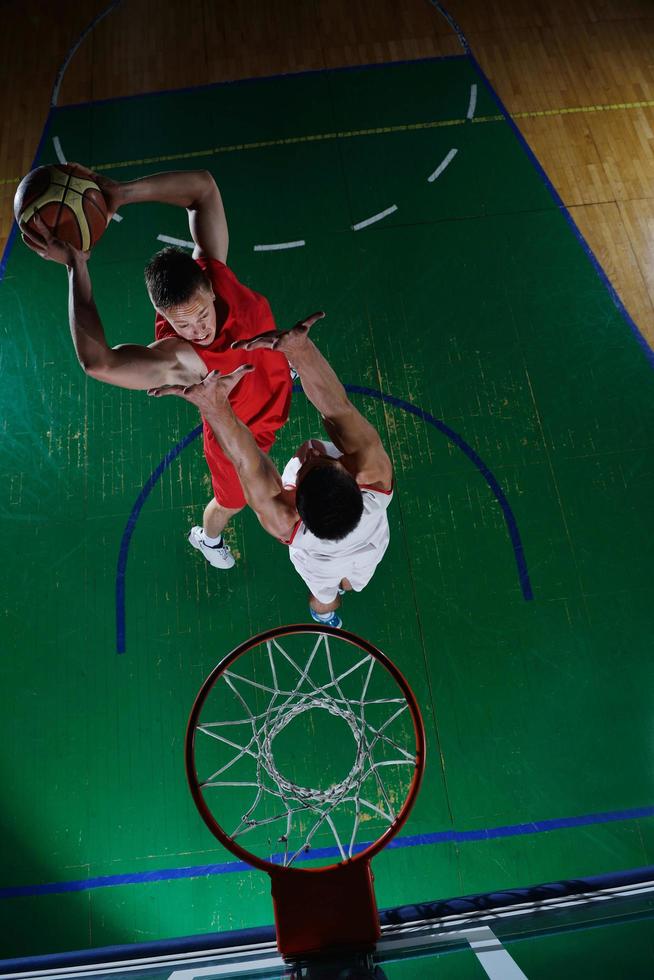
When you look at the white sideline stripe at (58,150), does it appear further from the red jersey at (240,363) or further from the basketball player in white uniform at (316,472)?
the basketball player in white uniform at (316,472)

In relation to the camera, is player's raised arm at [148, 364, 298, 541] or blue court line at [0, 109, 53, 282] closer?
player's raised arm at [148, 364, 298, 541]

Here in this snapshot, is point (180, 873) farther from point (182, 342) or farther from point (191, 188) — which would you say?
point (191, 188)

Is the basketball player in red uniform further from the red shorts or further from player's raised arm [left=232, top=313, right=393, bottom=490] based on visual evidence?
player's raised arm [left=232, top=313, right=393, bottom=490]

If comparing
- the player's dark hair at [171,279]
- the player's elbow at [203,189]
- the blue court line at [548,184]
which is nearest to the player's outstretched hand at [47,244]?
the player's dark hair at [171,279]

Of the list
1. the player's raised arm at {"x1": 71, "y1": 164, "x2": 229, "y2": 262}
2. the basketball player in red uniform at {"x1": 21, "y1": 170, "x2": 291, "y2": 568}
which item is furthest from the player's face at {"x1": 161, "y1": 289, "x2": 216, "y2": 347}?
the player's raised arm at {"x1": 71, "y1": 164, "x2": 229, "y2": 262}

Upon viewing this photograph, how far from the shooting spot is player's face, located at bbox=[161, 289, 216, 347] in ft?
9.02

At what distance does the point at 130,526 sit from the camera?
412cm

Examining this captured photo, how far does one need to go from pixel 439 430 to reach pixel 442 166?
2071mm

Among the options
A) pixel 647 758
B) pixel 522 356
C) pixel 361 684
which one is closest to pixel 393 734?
pixel 361 684

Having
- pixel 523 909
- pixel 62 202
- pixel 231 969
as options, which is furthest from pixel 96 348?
pixel 523 909

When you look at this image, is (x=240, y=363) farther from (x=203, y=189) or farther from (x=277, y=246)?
(x=277, y=246)

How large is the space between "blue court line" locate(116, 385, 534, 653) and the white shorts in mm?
1098

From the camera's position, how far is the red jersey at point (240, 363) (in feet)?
10.0

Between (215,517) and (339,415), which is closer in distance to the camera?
(339,415)
